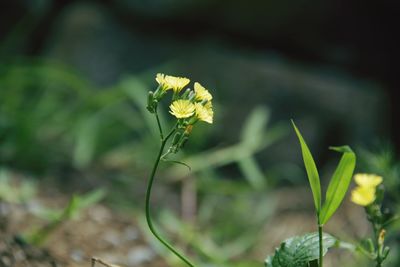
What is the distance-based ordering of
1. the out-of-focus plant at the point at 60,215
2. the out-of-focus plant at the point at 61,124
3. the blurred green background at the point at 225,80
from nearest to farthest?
the out-of-focus plant at the point at 60,215 → the out-of-focus plant at the point at 61,124 → the blurred green background at the point at 225,80

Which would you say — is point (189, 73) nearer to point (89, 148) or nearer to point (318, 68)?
point (318, 68)

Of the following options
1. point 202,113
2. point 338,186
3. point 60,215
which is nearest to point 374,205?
point 338,186

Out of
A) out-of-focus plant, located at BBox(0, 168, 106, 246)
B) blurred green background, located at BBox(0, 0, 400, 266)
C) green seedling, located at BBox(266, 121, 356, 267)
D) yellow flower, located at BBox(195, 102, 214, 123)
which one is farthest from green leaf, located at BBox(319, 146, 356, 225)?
blurred green background, located at BBox(0, 0, 400, 266)

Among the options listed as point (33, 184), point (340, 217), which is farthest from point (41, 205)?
point (340, 217)

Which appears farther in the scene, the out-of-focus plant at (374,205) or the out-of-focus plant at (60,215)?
the out-of-focus plant at (60,215)


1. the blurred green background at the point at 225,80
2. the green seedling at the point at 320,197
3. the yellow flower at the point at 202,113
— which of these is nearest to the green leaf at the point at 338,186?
the green seedling at the point at 320,197

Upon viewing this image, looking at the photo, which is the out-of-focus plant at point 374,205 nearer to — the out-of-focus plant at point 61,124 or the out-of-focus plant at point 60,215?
the out-of-focus plant at point 60,215

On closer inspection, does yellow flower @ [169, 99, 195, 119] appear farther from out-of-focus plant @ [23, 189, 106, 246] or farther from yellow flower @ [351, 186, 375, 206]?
out-of-focus plant @ [23, 189, 106, 246]
